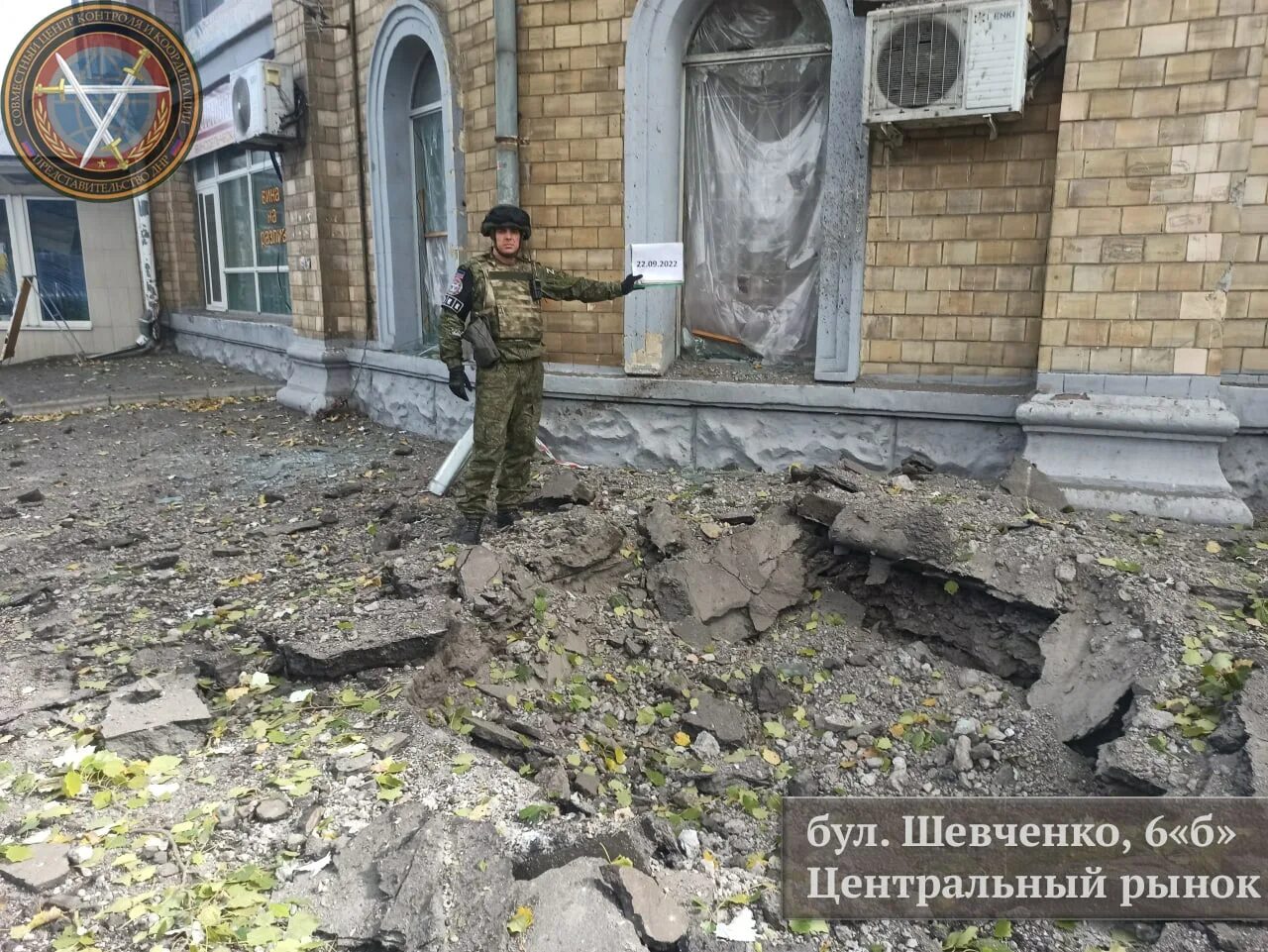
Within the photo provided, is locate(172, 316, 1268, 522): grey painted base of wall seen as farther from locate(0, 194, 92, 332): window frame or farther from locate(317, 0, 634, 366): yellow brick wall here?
locate(0, 194, 92, 332): window frame

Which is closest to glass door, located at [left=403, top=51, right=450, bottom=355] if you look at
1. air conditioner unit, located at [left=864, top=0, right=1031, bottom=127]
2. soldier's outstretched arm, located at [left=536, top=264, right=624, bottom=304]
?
soldier's outstretched arm, located at [left=536, top=264, right=624, bottom=304]

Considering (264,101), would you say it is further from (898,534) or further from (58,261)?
(58,261)

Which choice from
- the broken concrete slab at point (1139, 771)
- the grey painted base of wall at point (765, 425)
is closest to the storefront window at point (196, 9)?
the grey painted base of wall at point (765, 425)

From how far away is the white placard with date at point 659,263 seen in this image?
15.6 ft

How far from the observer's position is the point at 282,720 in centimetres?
314

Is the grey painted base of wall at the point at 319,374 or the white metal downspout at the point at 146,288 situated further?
the white metal downspout at the point at 146,288

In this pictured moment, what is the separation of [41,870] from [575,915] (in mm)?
1428

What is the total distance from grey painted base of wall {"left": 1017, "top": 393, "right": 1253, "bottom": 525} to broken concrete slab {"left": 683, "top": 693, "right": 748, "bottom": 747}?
94.5 inches

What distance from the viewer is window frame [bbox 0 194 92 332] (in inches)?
526

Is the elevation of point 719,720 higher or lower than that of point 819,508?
lower

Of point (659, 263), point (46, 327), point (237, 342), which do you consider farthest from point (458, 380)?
point (46, 327)

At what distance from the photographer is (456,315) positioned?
185 inches
